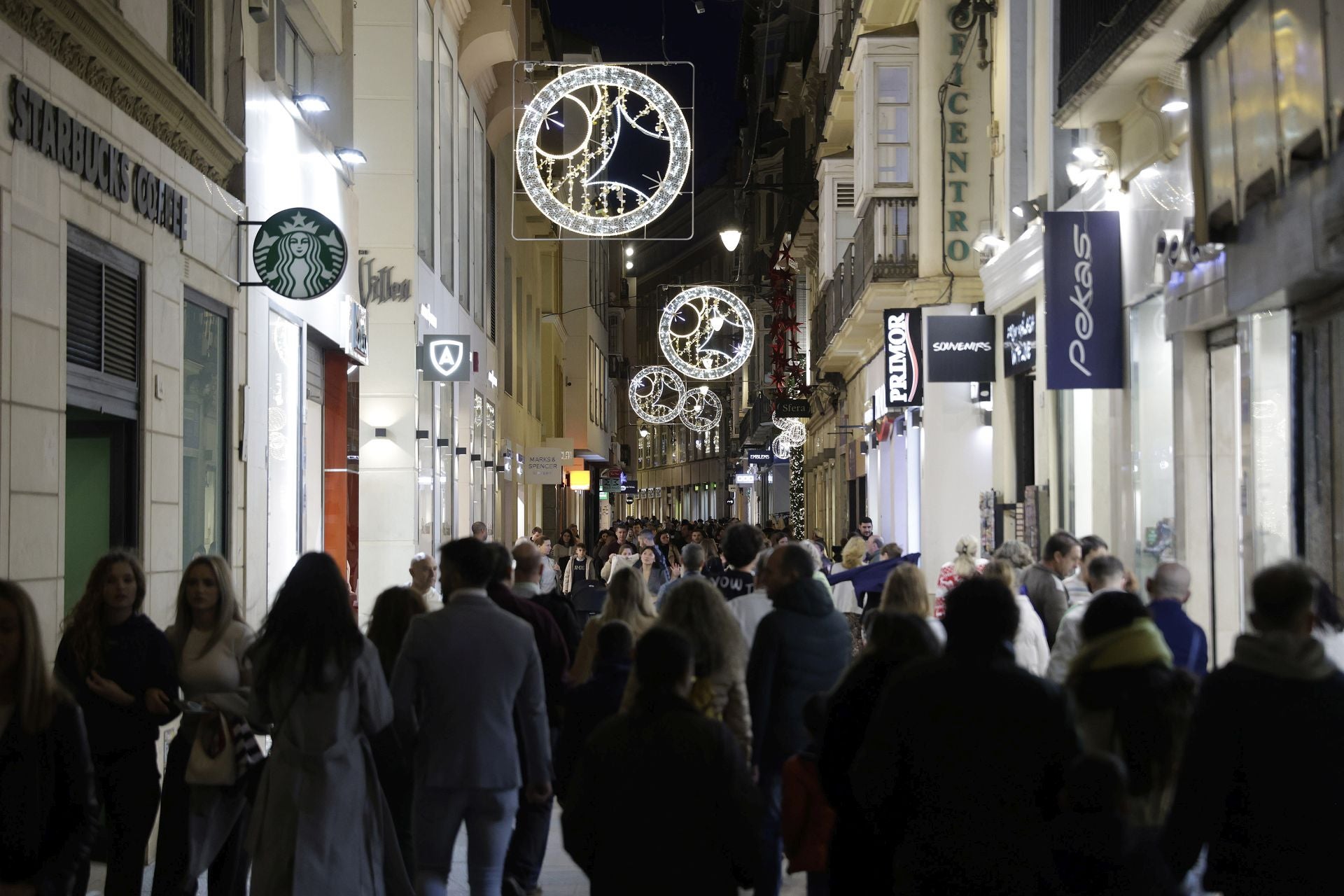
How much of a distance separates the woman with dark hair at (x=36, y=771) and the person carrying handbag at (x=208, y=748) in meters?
2.04

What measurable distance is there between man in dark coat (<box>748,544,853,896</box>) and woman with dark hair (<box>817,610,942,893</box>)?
1493mm

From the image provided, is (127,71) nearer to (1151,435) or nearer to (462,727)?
(462,727)

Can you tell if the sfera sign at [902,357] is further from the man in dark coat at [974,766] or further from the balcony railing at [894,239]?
the man in dark coat at [974,766]

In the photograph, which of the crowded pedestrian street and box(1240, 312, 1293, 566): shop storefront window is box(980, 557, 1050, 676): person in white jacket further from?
box(1240, 312, 1293, 566): shop storefront window

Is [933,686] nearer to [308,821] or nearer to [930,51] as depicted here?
[308,821]

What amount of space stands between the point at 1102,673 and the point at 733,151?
89.6 meters

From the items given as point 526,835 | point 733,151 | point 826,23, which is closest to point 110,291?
point 526,835

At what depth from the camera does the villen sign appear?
24.3m

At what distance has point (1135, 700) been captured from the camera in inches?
226

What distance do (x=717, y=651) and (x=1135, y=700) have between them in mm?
2286

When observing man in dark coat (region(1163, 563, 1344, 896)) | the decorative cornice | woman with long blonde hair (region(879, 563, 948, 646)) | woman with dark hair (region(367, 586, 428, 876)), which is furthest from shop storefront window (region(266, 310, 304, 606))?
man in dark coat (region(1163, 563, 1344, 896))

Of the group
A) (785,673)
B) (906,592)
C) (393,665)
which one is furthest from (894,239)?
(393,665)

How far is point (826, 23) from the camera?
3731 centimetres

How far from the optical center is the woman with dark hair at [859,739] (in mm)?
5582
